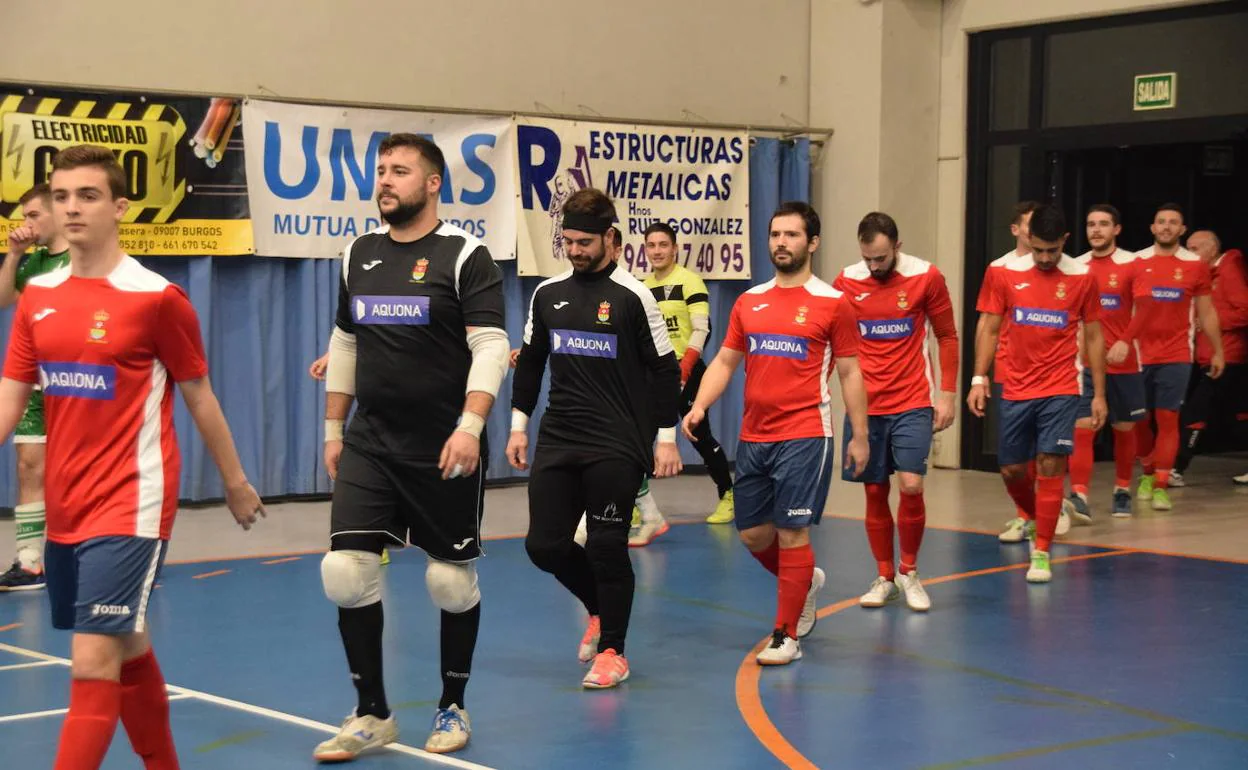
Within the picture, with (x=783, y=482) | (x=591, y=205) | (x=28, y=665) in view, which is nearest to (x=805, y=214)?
(x=591, y=205)

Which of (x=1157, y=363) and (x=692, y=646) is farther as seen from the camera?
(x=1157, y=363)

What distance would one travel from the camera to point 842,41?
1366 cm

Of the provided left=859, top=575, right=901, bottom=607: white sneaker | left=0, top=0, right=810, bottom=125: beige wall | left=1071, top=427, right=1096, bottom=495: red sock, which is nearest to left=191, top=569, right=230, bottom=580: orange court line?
left=859, top=575, right=901, bottom=607: white sneaker

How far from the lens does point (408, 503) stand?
5.23 m

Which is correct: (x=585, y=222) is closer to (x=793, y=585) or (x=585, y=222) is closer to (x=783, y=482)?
(x=783, y=482)

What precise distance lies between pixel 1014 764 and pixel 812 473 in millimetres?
1677

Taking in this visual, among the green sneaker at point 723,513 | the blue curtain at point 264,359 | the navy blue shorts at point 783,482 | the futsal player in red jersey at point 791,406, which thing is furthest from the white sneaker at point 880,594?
the blue curtain at point 264,359

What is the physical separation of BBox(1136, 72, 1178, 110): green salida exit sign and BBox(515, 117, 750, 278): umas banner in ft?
10.3

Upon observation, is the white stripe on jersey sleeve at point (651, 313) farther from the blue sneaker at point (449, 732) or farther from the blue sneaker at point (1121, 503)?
the blue sneaker at point (1121, 503)

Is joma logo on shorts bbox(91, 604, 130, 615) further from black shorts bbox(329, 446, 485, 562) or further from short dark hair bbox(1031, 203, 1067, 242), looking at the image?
short dark hair bbox(1031, 203, 1067, 242)

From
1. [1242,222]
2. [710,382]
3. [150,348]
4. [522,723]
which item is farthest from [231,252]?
[1242,222]

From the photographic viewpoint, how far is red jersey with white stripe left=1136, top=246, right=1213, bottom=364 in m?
11.5

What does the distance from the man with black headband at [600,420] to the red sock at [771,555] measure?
796 mm

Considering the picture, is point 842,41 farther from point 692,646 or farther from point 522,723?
point 522,723
